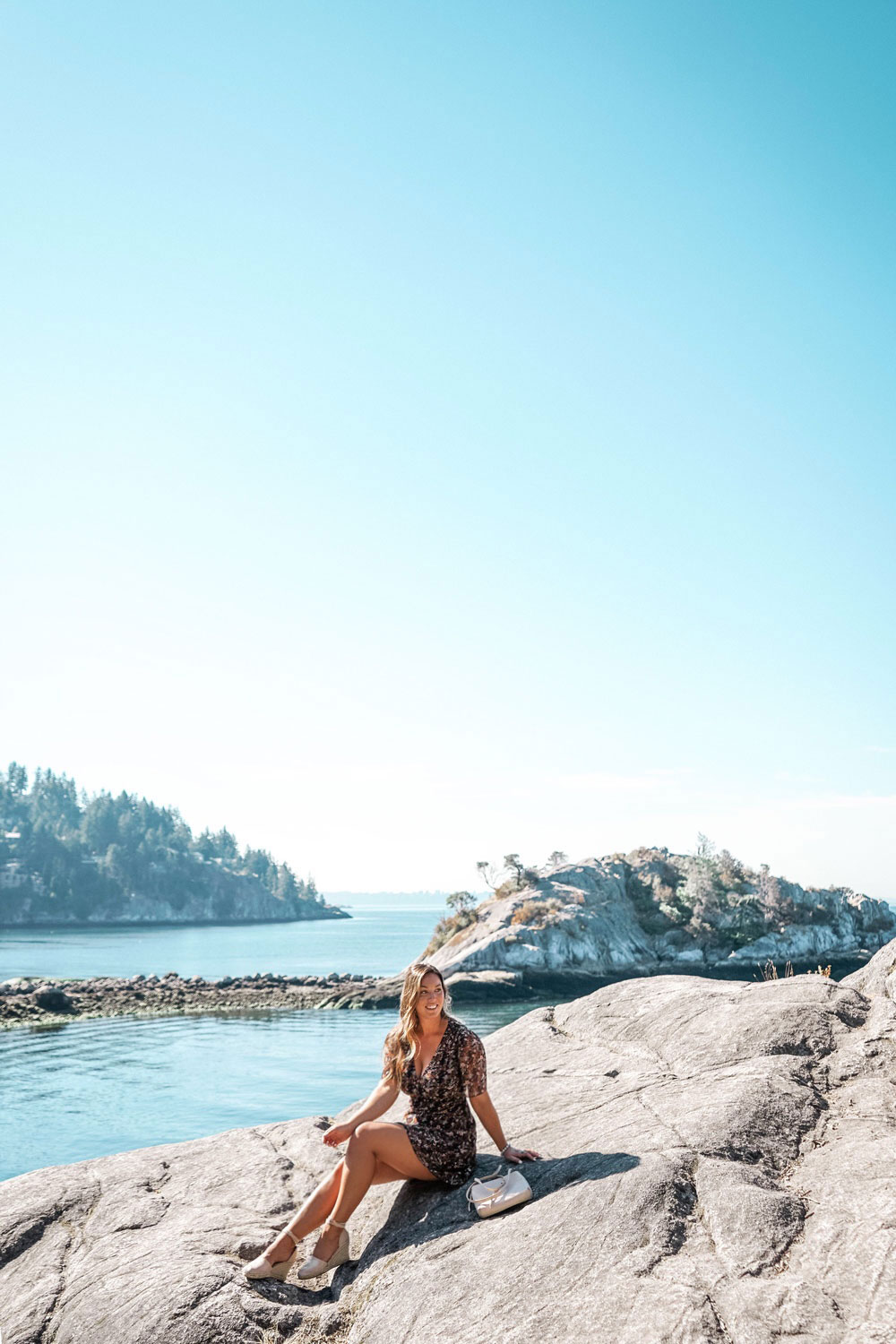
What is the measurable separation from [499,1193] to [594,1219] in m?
0.90

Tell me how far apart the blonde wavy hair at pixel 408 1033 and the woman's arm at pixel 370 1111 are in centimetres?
7

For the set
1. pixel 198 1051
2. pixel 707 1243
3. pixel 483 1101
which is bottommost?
pixel 198 1051

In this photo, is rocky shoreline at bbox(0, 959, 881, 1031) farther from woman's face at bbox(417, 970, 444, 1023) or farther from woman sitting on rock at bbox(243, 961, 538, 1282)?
woman's face at bbox(417, 970, 444, 1023)

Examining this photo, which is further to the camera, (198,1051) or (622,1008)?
(198,1051)

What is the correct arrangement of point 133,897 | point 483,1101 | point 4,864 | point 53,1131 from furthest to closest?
point 133,897 → point 4,864 → point 53,1131 → point 483,1101

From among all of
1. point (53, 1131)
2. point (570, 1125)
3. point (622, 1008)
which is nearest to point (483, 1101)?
point (570, 1125)

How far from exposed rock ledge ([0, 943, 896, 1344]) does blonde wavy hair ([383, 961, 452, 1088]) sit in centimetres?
98

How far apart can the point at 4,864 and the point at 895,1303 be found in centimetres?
20336

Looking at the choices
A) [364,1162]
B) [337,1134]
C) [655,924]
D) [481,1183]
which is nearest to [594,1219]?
[481,1183]

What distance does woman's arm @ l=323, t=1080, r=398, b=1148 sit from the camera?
279 inches

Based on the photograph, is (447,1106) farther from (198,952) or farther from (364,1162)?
(198,952)

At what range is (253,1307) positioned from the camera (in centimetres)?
633

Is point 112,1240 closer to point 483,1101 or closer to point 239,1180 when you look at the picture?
point 239,1180

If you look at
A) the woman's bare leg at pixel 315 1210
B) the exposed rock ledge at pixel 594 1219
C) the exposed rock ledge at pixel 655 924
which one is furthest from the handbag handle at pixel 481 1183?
the exposed rock ledge at pixel 655 924
